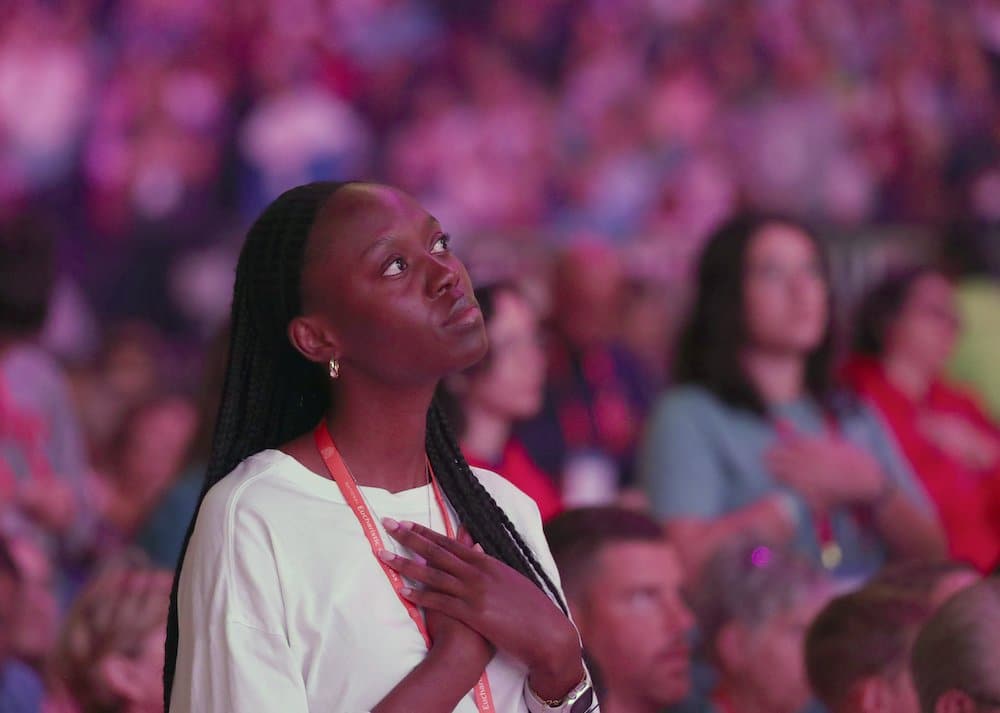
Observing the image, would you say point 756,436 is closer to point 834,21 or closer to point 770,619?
point 770,619

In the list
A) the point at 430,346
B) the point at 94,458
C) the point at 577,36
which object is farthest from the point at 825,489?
the point at 577,36

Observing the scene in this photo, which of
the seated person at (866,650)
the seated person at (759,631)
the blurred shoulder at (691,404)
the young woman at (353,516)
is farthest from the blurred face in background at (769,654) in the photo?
the young woman at (353,516)

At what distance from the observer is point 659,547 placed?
119 inches

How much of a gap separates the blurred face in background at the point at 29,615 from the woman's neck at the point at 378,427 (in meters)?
1.67

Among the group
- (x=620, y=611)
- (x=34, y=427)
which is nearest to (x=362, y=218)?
(x=620, y=611)

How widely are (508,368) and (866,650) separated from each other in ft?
3.90

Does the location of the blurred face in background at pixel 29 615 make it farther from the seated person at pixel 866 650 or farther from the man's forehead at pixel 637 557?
the seated person at pixel 866 650

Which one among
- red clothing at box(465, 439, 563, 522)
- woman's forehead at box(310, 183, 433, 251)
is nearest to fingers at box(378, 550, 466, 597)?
woman's forehead at box(310, 183, 433, 251)

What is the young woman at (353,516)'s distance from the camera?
1.56 metres

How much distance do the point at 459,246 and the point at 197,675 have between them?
14.9ft

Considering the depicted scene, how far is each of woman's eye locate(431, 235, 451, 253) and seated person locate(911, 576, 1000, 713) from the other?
1.20m

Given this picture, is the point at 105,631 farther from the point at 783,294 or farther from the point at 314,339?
the point at 783,294

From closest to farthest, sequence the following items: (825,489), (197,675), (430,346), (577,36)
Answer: (197,675), (430,346), (825,489), (577,36)

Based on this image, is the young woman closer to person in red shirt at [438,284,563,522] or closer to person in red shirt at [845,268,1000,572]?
person in red shirt at [438,284,563,522]
